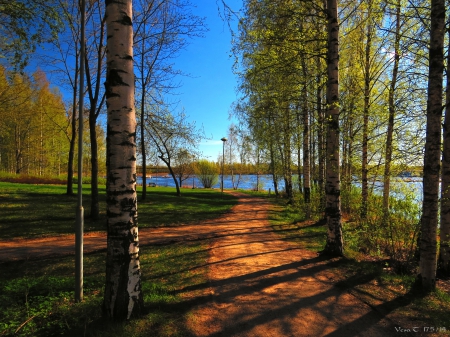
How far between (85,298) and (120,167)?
7.58 feet

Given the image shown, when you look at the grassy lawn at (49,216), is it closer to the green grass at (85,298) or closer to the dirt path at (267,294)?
the dirt path at (267,294)

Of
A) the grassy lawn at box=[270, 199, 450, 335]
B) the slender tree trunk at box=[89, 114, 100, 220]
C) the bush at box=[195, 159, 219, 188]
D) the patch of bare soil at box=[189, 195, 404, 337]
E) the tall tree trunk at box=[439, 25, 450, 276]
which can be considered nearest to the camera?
the patch of bare soil at box=[189, 195, 404, 337]

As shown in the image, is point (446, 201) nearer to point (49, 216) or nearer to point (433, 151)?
point (433, 151)

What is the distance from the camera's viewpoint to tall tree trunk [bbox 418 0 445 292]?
4625 millimetres

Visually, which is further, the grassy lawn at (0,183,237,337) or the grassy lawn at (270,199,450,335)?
the grassy lawn at (270,199,450,335)

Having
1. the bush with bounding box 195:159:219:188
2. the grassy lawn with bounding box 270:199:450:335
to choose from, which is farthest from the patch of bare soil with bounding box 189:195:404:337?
the bush with bounding box 195:159:219:188

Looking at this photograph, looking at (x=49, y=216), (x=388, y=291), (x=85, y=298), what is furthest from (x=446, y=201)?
(x=49, y=216)

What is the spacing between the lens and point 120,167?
3188 mm

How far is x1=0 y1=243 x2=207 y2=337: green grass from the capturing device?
3119mm

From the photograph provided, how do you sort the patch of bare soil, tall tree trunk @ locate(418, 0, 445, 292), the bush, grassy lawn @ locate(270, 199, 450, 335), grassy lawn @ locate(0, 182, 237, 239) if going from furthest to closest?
the bush
grassy lawn @ locate(0, 182, 237, 239)
tall tree trunk @ locate(418, 0, 445, 292)
grassy lawn @ locate(270, 199, 450, 335)
the patch of bare soil

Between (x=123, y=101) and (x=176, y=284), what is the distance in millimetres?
3299

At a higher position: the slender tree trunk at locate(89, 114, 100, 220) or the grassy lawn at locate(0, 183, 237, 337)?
the slender tree trunk at locate(89, 114, 100, 220)

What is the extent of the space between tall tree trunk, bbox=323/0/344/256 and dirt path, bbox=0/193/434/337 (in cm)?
64

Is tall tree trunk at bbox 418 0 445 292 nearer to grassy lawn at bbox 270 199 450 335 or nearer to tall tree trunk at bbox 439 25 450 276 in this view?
grassy lawn at bbox 270 199 450 335
